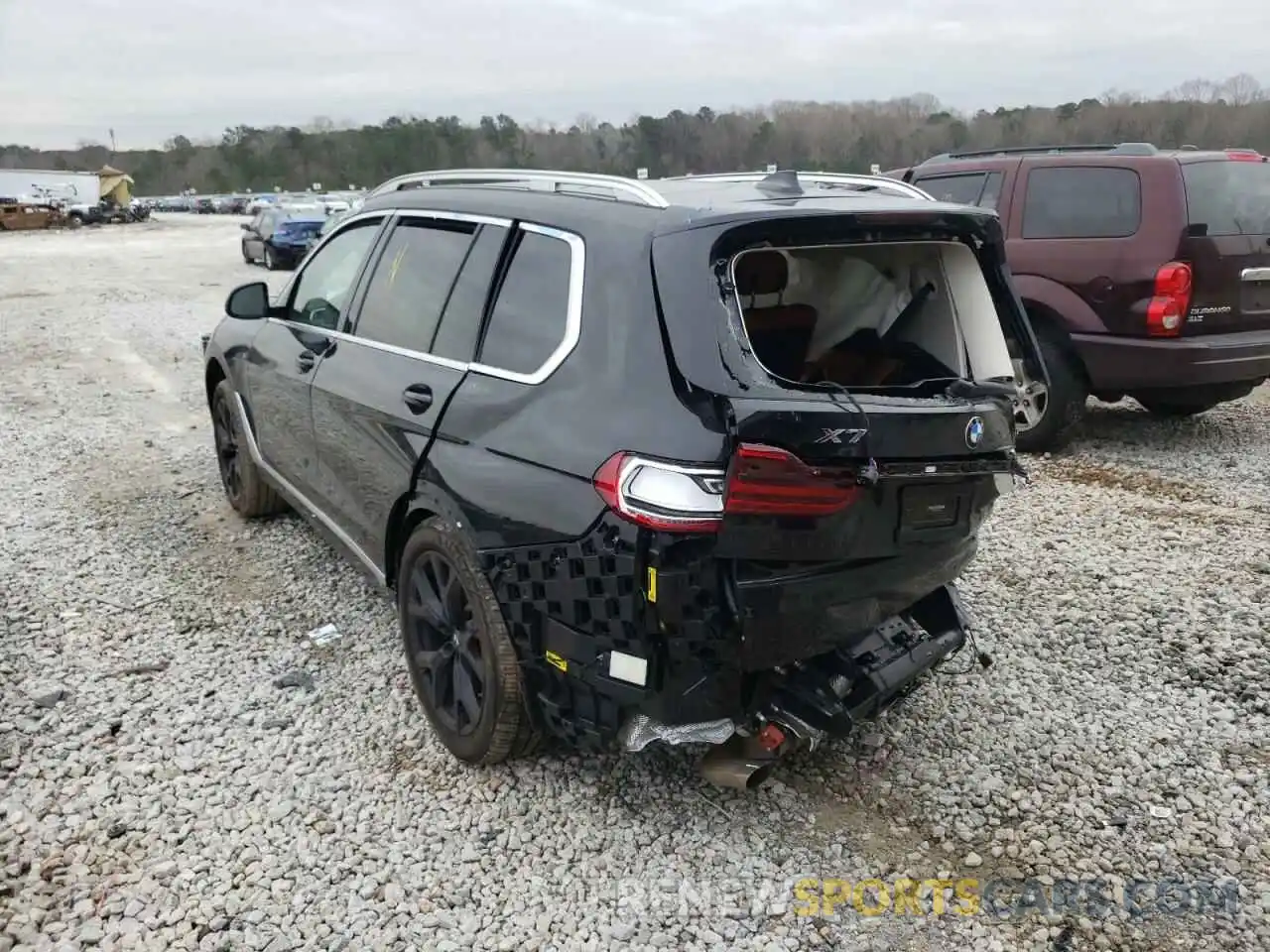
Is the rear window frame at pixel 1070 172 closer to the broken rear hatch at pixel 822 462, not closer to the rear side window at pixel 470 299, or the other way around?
the broken rear hatch at pixel 822 462

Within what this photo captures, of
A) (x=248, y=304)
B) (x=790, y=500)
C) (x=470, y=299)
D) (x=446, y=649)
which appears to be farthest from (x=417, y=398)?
(x=248, y=304)

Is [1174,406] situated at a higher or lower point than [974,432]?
lower

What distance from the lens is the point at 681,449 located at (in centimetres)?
243

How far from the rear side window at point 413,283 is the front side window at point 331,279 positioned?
0.25 metres

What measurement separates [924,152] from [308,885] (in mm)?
57872

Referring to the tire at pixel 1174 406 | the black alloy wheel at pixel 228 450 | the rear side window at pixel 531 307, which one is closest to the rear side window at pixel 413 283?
the rear side window at pixel 531 307

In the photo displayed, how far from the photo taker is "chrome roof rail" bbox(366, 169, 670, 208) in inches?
117

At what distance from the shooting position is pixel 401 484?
132 inches

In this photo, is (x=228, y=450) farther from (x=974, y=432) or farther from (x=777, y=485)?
(x=974, y=432)

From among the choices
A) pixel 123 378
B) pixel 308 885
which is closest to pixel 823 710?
pixel 308 885

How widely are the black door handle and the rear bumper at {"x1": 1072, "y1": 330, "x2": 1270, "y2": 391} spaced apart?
4974 mm

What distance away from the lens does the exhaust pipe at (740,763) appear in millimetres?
2771

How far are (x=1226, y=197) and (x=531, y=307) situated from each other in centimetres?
543

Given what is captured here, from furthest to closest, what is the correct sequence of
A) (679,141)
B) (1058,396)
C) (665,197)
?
(679,141), (1058,396), (665,197)
